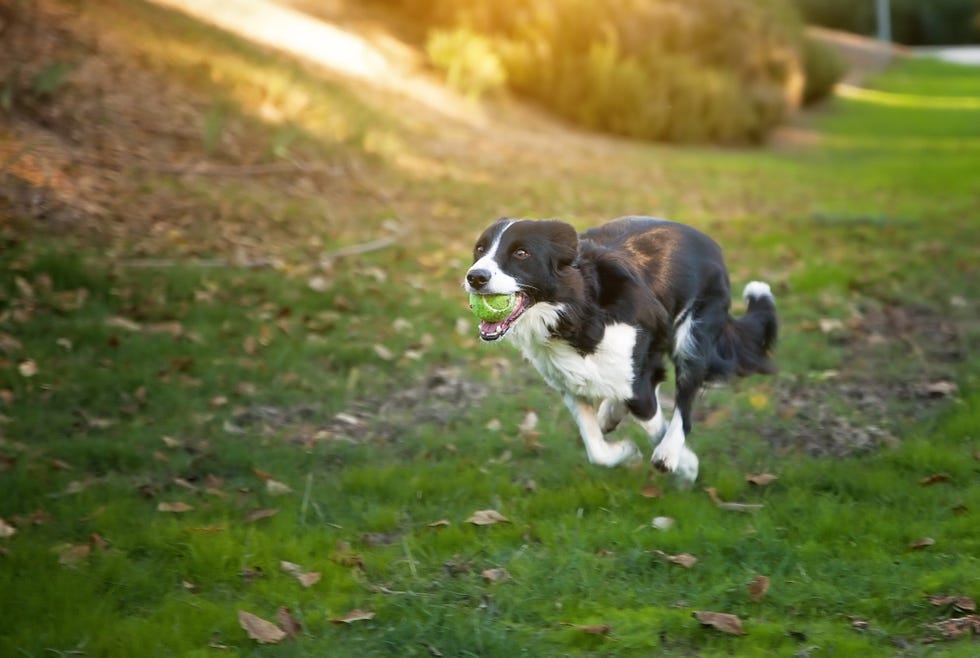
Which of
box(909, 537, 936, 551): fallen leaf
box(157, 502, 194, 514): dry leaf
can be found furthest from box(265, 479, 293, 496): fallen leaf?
box(909, 537, 936, 551): fallen leaf

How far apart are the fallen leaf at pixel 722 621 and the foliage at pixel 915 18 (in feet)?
187

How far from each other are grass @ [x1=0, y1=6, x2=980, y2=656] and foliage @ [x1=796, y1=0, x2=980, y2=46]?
5033 cm

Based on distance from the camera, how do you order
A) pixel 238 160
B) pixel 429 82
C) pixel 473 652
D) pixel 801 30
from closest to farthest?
pixel 473 652 → pixel 238 160 → pixel 429 82 → pixel 801 30

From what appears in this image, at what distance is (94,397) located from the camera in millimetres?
7762

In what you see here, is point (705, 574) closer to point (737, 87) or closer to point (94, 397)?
point (94, 397)

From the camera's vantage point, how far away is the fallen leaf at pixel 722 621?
15.6 feet

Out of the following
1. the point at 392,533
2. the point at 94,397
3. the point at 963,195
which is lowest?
the point at 94,397

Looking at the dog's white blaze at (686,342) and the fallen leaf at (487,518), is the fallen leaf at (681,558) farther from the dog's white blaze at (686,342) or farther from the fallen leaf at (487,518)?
the dog's white blaze at (686,342)

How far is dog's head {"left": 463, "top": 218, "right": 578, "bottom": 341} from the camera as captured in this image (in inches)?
211

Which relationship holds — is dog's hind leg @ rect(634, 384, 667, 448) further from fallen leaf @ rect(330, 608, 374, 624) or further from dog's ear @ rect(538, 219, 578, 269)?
fallen leaf @ rect(330, 608, 374, 624)

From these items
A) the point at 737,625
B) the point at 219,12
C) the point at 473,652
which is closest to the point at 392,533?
the point at 473,652

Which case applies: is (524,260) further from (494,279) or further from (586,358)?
(586,358)

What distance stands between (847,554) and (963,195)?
1173 centimetres

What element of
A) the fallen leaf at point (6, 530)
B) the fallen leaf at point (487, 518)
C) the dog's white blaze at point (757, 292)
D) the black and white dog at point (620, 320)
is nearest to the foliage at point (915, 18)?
the dog's white blaze at point (757, 292)
